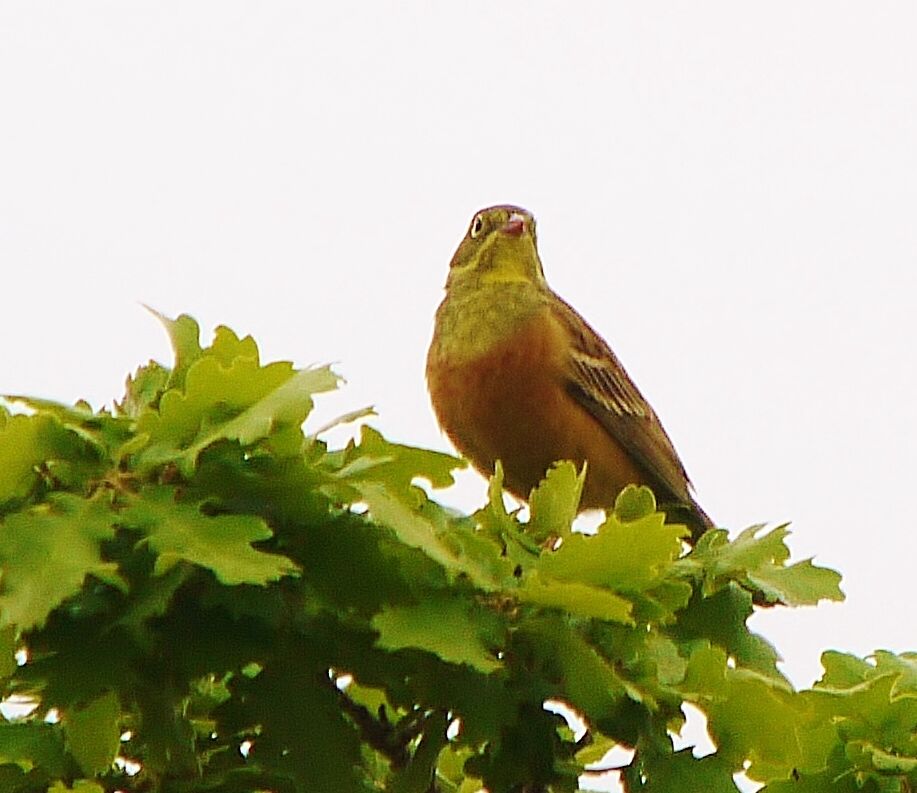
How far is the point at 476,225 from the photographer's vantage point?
19.9 feet

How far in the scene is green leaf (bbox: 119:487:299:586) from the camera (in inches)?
72.9

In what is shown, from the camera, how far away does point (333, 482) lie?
203 centimetres

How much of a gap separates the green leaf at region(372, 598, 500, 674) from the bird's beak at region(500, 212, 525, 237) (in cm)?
397

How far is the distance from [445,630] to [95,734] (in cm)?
56

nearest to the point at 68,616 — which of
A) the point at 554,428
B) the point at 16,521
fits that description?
the point at 16,521

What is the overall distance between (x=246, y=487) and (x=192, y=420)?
0.11 m

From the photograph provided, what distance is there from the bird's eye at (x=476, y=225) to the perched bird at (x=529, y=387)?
1 centimetres

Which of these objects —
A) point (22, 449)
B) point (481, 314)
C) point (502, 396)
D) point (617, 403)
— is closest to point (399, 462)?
point (22, 449)

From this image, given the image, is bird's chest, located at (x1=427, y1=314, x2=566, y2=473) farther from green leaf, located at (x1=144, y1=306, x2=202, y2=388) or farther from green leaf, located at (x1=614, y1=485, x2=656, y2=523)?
green leaf, located at (x1=144, y1=306, x2=202, y2=388)

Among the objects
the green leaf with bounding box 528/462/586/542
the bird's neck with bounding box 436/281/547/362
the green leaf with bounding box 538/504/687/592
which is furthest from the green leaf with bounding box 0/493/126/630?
the bird's neck with bounding box 436/281/547/362

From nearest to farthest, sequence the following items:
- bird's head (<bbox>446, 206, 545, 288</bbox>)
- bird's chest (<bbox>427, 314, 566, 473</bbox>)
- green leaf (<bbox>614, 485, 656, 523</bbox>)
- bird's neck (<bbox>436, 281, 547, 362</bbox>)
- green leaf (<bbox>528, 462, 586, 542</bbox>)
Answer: green leaf (<bbox>528, 462, 586, 542</bbox>) < green leaf (<bbox>614, 485, 656, 523</bbox>) < bird's chest (<bbox>427, 314, 566, 473</bbox>) < bird's neck (<bbox>436, 281, 547, 362</bbox>) < bird's head (<bbox>446, 206, 545, 288</bbox>)

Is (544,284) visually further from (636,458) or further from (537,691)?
(537,691)

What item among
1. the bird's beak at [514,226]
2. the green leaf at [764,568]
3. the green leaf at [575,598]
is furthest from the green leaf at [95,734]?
the bird's beak at [514,226]

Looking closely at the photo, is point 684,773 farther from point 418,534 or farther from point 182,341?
point 182,341
